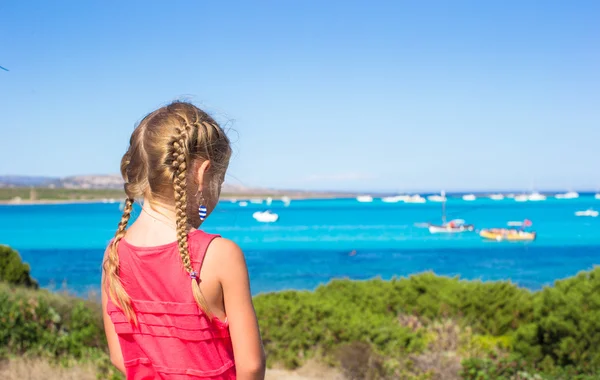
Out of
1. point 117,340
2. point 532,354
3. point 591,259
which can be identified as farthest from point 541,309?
point 591,259

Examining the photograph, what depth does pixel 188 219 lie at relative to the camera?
158 centimetres

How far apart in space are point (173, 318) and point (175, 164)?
1.28ft

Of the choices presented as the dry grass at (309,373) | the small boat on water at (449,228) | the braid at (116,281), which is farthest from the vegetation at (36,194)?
the small boat on water at (449,228)

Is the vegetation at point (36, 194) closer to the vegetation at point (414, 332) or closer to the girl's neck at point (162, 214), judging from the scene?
the vegetation at point (414, 332)

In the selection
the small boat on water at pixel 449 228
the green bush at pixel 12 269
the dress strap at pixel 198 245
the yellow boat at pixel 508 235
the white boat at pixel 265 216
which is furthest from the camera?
the white boat at pixel 265 216

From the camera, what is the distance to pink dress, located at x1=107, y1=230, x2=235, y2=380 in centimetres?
152

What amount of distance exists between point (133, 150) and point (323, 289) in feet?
26.7

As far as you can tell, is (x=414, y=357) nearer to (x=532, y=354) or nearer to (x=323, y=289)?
(x=532, y=354)

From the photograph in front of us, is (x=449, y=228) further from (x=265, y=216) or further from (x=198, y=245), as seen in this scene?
(x=198, y=245)

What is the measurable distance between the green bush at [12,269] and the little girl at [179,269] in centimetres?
1028

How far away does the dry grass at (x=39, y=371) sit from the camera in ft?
17.8

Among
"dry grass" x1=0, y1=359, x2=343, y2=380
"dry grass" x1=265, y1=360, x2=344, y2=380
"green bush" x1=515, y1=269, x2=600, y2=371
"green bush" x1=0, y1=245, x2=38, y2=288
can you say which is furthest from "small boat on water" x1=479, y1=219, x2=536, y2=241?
"dry grass" x1=0, y1=359, x2=343, y2=380

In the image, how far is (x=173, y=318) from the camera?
1550 mm

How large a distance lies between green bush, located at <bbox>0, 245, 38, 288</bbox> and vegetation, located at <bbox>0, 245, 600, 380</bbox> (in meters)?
4.04
